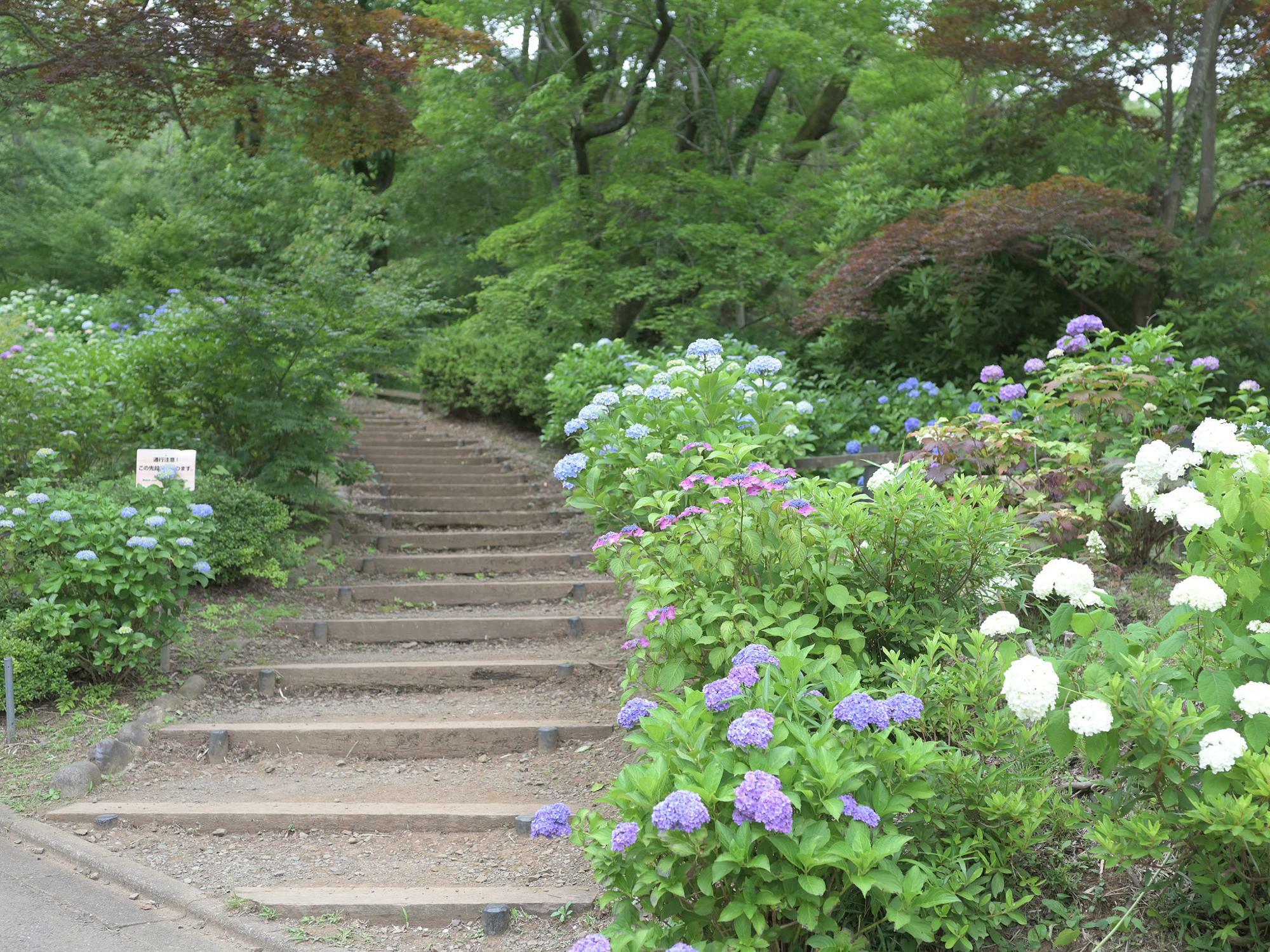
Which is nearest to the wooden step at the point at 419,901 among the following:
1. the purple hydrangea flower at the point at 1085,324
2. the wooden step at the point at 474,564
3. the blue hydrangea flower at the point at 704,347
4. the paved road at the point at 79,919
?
the paved road at the point at 79,919

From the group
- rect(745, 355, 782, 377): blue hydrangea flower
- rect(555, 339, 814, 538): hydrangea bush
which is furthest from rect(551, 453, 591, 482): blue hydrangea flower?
rect(745, 355, 782, 377): blue hydrangea flower

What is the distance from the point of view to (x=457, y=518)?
9.55 meters

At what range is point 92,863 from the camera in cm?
402

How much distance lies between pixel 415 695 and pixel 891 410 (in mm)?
4297

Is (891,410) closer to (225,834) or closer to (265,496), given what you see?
(265,496)

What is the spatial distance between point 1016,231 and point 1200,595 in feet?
17.1

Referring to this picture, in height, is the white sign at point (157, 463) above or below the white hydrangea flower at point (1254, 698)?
below

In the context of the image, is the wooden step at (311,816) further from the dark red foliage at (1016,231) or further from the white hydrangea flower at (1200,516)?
the dark red foliage at (1016,231)

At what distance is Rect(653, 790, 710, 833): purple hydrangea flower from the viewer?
7.77 ft

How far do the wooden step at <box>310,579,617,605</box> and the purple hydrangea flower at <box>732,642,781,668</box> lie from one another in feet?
A: 14.7

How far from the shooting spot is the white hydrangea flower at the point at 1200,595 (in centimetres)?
261

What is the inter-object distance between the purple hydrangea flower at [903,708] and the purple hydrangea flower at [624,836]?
0.69 meters

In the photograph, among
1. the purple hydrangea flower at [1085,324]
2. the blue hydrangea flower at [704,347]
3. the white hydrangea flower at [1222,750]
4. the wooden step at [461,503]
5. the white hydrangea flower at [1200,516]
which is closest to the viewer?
the white hydrangea flower at [1222,750]

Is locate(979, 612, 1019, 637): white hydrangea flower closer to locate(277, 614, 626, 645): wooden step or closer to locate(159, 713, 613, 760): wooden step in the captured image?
locate(159, 713, 613, 760): wooden step
